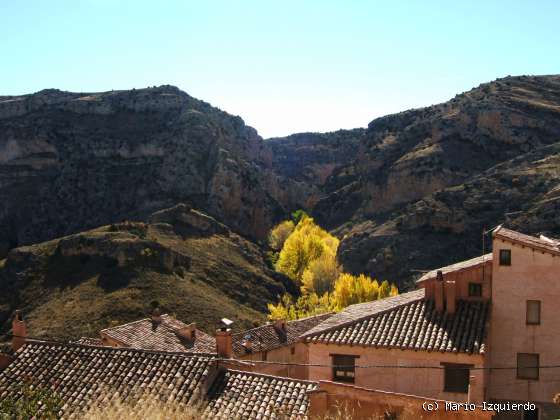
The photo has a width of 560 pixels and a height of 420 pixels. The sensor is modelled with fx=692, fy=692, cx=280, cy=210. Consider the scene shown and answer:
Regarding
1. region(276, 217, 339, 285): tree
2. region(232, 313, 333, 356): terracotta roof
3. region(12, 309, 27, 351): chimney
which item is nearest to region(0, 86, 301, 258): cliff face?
region(276, 217, 339, 285): tree

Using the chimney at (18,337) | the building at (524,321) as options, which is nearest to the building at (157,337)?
the chimney at (18,337)

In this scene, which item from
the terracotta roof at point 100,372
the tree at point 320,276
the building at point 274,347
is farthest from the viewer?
the tree at point 320,276

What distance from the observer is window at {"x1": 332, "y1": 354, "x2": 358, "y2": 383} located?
25.6m

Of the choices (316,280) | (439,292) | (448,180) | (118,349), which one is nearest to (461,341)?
(439,292)

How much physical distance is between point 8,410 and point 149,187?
389 ft

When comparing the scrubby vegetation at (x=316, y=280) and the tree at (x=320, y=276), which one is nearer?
the scrubby vegetation at (x=316, y=280)

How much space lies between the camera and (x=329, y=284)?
293 ft

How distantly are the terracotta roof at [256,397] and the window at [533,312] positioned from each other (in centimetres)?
1039

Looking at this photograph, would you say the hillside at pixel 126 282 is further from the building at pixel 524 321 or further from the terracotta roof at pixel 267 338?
the building at pixel 524 321

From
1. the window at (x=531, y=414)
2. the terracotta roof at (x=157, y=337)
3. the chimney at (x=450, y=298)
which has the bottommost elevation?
the terracotta roof at (x=157, y=337)

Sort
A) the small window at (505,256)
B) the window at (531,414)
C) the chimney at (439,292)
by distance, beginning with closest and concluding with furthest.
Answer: the window at (531,414)
the small window at (505,256)
the chimney at (439,292)

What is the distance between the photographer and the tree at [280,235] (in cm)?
12428

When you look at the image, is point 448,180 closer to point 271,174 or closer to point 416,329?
point 271,174

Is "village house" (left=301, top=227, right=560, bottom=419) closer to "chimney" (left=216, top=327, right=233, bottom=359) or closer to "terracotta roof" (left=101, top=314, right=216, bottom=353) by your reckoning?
"chimney" (left=216, top=327, right=233, bottom=359)
